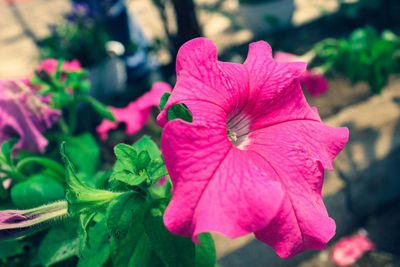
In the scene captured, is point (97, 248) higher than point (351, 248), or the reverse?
point (97, 248)

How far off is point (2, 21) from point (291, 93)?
467cm

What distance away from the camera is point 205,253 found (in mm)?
599

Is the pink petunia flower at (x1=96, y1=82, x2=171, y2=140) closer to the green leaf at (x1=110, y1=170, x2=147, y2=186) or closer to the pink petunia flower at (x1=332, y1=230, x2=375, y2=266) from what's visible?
the green leaf at (x1=110, y1=170, x2=147, y2=186)

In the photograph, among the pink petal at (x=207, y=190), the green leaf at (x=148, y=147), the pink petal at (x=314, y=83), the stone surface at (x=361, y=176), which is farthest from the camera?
the pink petal at (x=314, y=83)

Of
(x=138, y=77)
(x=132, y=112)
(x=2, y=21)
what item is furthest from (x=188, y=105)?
(x=2, y=21)

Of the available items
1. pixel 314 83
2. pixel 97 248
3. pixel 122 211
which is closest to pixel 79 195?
pixel 122 211

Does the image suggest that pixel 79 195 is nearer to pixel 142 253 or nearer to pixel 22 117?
pixel 142 253

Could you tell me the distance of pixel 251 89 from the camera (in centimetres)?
58

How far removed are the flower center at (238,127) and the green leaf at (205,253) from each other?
0.17m

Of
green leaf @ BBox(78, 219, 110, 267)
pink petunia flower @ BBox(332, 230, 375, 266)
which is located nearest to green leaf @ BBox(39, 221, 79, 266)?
green leaf @ BBox(78, 219, 110, 267)

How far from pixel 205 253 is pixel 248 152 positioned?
20 cm

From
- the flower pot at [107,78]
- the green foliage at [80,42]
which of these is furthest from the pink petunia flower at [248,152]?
the green foliage at [80,42]

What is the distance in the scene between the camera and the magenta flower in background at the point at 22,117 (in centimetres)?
A: 73

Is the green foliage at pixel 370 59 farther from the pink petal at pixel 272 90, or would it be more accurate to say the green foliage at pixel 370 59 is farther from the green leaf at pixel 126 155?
the green leaf at pixel 126 155
